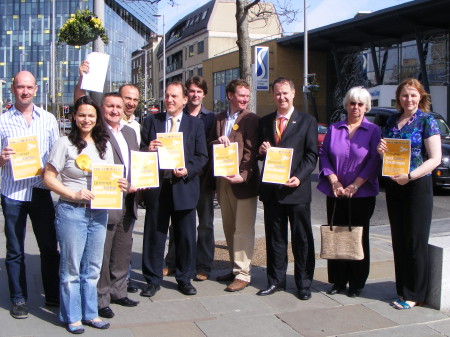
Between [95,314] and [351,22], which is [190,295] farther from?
[351,22]

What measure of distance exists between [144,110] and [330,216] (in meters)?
51.8

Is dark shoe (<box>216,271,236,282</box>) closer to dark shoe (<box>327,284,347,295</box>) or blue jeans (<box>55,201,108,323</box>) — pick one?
dark shoe (<box>327,284,347,295</box>)

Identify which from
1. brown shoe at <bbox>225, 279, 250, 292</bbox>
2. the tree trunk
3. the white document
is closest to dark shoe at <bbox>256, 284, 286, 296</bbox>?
brown shoe at <bbox>225, 279, 250, 292</bbox>

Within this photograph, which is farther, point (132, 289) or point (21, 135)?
point (132, 289)

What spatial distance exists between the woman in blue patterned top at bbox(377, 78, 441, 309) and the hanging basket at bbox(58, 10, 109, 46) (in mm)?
4047

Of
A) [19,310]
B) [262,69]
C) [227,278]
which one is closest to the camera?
[19,310]

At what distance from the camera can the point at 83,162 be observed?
13.2ft

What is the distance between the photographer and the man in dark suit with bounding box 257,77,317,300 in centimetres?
504

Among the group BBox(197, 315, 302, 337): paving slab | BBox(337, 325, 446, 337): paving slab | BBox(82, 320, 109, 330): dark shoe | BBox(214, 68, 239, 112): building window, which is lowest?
BBox(337, 325, 446, 337): paving slab

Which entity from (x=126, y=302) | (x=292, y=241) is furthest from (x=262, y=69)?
(x=126, y=302)

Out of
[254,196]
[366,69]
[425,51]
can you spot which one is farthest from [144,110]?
[254,196]

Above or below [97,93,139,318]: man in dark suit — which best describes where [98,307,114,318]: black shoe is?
below

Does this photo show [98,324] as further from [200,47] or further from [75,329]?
[200,47]

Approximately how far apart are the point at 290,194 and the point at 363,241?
0.84 metres
